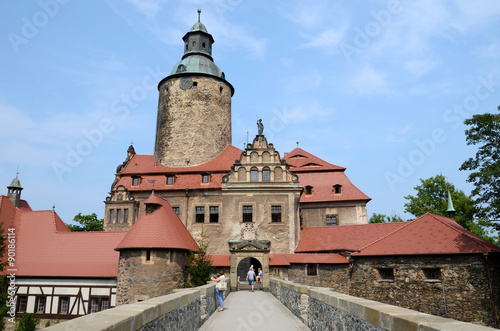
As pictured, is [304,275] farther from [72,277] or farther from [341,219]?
[72,277]

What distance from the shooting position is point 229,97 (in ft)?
121

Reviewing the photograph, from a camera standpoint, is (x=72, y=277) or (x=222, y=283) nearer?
(x=222, y=283)

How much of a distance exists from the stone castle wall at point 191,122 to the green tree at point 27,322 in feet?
49.9

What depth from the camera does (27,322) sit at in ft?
76.9

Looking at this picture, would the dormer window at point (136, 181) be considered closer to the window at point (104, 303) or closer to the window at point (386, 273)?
the window at point (104, 303)

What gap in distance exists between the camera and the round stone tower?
33.9 meters

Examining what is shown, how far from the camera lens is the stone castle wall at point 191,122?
3384cm

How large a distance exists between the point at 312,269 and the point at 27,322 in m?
18.2

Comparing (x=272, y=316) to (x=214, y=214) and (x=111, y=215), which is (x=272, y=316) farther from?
(x=111, y=215)

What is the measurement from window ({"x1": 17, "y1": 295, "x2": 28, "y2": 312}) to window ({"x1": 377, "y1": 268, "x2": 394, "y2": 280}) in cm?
2285

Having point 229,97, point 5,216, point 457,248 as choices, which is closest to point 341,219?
point 457,248

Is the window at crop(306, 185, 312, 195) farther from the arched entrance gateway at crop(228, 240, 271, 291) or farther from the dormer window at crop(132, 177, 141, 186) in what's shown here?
the dormer window at crop(132, 177, 141, 186)

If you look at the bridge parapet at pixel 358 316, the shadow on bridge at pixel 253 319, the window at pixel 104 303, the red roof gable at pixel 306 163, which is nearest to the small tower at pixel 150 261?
the window at pixel 104 303

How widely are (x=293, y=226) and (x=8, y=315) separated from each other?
19.6m
